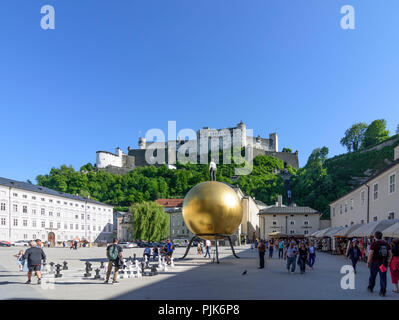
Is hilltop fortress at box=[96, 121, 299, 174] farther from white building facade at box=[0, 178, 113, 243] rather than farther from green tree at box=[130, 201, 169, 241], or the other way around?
green tree at box=[130, 201, 169, 241]

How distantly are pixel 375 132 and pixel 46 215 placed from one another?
106 metres

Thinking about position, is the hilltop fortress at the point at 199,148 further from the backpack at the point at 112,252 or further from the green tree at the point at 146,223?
the backpack at the point at 112,252

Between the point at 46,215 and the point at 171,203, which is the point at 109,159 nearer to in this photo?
the point at 171,203

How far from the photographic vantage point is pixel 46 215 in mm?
71188

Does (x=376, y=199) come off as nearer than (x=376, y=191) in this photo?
Yes

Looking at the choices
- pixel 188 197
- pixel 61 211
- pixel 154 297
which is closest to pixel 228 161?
pixel 61 211

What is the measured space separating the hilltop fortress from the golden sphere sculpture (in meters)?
132

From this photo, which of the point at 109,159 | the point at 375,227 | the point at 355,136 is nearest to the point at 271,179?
the point at 355,136

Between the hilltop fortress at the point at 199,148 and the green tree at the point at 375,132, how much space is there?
3871cm

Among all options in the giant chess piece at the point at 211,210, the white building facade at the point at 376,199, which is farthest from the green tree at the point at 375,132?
the giant chess piece at the point at 211,210

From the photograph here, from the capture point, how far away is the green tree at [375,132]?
11931 cm

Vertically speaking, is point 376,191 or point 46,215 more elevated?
point 376,191

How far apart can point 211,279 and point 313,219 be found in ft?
196
